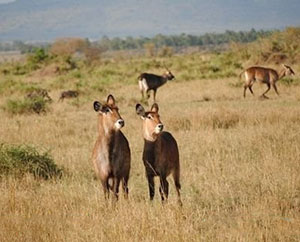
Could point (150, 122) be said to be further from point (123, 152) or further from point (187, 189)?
point (187, 189)

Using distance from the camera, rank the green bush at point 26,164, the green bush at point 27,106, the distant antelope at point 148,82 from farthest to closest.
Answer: the distant antelope at point 148,82, the green bush at point 27,106, the green bush at point 26,164

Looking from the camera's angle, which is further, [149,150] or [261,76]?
[261,76]

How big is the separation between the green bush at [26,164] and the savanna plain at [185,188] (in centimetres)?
19

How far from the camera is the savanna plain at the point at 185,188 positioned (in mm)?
5773

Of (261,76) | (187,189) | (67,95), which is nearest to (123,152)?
(187,189)

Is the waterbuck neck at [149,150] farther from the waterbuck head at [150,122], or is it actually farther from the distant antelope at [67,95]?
the distant antelope at [67,95]

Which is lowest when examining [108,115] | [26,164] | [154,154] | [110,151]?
[26,164]

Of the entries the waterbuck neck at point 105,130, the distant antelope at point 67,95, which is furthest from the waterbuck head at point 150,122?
the distant antelope at point 67,95

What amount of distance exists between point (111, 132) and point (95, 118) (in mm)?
10299

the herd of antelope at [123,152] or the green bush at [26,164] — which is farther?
the green bush at [26,164]

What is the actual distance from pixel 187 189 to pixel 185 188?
9 centimetres

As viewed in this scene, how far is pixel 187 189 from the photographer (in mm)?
8234

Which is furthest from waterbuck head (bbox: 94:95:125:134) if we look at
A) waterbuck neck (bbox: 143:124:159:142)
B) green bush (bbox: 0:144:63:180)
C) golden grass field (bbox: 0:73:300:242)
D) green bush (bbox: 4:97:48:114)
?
green bush (bbox: 4:97:48:114)

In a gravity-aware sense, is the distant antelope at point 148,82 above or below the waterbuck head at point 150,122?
below
